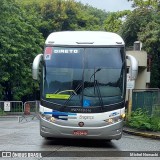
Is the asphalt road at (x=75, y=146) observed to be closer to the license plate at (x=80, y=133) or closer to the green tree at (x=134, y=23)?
the license plate at (x=80, y=133)

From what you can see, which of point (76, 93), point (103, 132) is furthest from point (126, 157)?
point (76, 93)

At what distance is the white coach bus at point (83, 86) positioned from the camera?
11805 mm

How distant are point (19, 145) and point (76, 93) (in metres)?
2.38

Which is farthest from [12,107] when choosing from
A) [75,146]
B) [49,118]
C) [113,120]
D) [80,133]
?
[113,120]

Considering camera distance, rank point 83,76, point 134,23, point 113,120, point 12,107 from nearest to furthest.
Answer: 1. point 113,120
2. point 83,76
3. point 12,107
4. point 134,23

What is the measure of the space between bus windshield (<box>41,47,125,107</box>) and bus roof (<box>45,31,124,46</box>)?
0.19m

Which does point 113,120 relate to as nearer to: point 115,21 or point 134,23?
point 134,23

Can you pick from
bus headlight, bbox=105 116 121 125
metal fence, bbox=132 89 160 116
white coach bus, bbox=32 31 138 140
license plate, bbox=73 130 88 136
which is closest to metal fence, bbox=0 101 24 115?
metal fence, bbox=132 89 160 116

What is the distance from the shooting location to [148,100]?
1944 cm

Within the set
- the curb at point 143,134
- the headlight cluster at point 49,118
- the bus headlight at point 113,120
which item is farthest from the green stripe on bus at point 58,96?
the curb at point 143,134

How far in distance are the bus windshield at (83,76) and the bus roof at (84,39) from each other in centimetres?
19

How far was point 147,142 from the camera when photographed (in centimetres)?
1430

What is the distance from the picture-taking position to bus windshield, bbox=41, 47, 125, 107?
11.9 metres

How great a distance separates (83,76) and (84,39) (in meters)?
1.28
